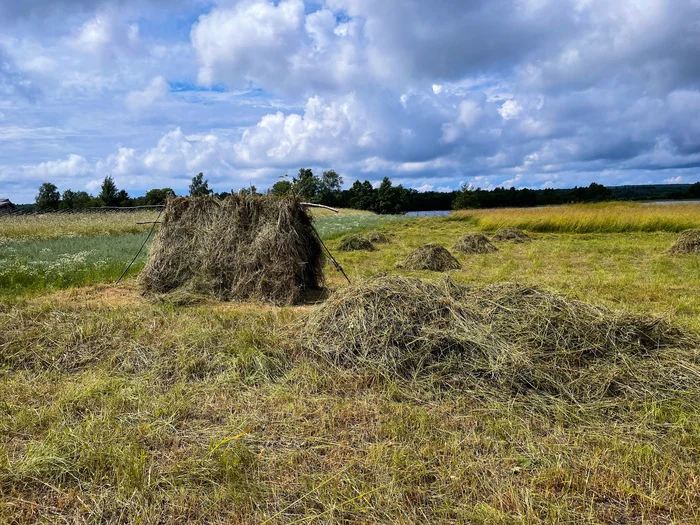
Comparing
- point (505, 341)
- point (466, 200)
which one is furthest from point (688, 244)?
point (466, 200)

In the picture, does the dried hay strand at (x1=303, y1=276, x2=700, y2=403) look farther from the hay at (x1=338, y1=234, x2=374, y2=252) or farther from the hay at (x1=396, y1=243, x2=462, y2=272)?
the hay at (x1=338, y1=234, x2=374, y2=252)

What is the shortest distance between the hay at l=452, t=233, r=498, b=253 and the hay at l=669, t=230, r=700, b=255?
5.20 m

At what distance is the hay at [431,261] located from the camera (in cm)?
1158

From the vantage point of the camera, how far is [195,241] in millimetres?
8898

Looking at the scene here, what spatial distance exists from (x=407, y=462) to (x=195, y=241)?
7.07 metres

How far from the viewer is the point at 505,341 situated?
4.55 meters

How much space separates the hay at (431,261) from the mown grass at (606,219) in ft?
49.4

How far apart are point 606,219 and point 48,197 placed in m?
72.5

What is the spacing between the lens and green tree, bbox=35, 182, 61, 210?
65.5 m

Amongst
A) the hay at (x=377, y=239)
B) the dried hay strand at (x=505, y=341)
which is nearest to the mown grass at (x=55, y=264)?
the dried hay strand at (x=505, y=341)

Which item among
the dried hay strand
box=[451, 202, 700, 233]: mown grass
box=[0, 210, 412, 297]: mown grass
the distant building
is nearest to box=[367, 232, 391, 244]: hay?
box=[0, 210, 412, 297]: mown grass

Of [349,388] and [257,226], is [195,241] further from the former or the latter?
[349,388]

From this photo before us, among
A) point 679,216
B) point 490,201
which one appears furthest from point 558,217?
point 490,201

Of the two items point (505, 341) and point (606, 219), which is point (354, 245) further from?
point (606, 219)
